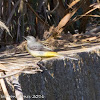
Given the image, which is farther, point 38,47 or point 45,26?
point 45,26

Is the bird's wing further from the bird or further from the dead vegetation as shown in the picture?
the dead vegetation

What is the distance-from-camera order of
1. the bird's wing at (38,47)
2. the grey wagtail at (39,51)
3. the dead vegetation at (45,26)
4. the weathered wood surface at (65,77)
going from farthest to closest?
1. the dead vegetation at (45,26)
2. the bird's wing at (38,47)
3. the grey wagtail at (39,51)
4. the weathered wood surface at (65,77)

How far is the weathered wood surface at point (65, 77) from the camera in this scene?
10.2 feet

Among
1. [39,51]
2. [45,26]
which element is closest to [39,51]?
[39,51]

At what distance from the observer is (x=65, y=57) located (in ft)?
12.0

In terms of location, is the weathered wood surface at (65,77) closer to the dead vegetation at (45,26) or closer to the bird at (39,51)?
the bird at (39,51)

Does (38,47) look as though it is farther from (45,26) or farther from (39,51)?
(45,26)

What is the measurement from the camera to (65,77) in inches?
146

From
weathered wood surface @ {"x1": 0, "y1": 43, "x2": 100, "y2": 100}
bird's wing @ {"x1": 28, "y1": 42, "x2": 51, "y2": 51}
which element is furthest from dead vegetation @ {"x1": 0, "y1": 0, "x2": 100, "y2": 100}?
bird's wing @ {"x1": 28, "y1": 42, "x2": 51, "y2": 51}

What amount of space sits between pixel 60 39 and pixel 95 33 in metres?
1.16

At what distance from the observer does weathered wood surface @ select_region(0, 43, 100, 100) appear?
309 cm

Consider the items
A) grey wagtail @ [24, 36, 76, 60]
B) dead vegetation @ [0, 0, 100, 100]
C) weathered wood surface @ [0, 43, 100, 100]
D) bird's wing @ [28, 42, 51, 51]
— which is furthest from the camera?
dead vegetation @ [0, 0, 100, 100]

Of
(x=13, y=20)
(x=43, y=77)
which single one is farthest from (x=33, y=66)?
(x=13, y=20)

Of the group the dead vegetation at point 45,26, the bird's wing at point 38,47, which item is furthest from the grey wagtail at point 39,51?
the dead vegetation at point 45,26
